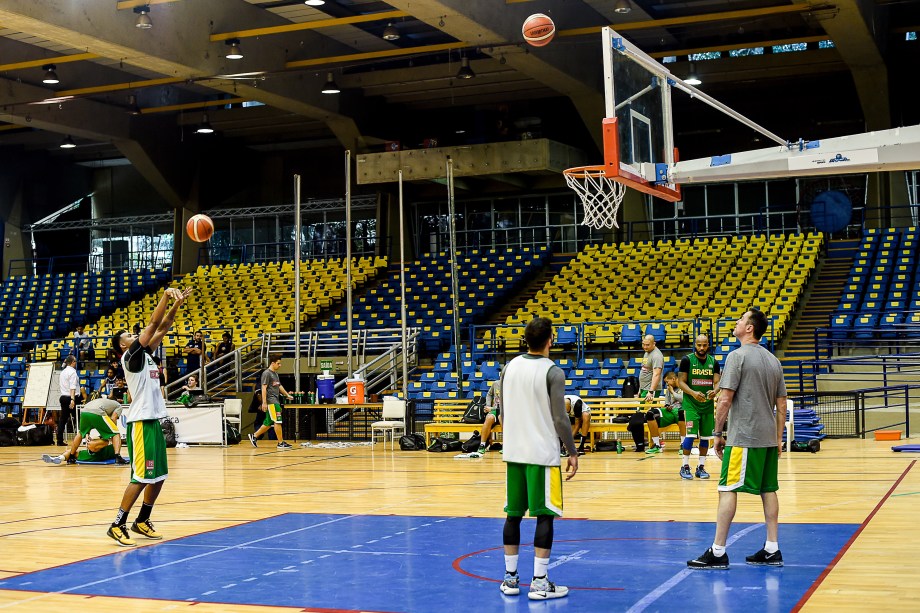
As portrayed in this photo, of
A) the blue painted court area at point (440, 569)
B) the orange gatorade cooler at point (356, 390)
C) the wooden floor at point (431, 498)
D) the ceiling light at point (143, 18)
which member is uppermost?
the ceiling light at point (143, 18)

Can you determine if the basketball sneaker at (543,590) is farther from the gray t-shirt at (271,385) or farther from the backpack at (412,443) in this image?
the gray t-shirt at (271,385)

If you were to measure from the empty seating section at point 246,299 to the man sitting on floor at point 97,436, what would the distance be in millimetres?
10419

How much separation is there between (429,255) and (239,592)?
86.9 ft

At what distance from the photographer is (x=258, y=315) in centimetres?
3092

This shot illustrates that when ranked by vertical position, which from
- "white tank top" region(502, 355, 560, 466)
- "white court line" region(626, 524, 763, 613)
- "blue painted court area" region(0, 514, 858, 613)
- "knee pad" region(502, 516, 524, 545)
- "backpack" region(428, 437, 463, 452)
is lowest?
"backpack" region(428, 437, 463, 452)

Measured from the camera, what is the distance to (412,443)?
19.9 meters

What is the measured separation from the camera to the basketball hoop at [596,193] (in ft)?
48.3

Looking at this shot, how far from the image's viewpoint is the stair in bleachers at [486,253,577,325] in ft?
95.6

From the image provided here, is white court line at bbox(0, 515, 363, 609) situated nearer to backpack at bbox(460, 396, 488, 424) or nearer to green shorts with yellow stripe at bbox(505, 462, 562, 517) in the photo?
green shorts with yellow stripe at bbox(505, 462, 562, 517)

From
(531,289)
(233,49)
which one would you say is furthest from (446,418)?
(531,289)

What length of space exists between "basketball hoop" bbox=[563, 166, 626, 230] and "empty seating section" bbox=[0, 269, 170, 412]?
73.3 feet

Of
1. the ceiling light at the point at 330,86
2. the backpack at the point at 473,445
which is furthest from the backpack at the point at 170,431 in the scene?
the ceiling light at the point at 330,86

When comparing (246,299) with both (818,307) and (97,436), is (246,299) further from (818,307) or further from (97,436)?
(818,307)

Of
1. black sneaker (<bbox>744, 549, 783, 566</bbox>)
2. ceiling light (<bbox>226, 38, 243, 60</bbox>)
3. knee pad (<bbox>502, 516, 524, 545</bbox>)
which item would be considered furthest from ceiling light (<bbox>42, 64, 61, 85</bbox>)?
black sneaker (<bbox>744, 549, 783, 566</bbox>)
